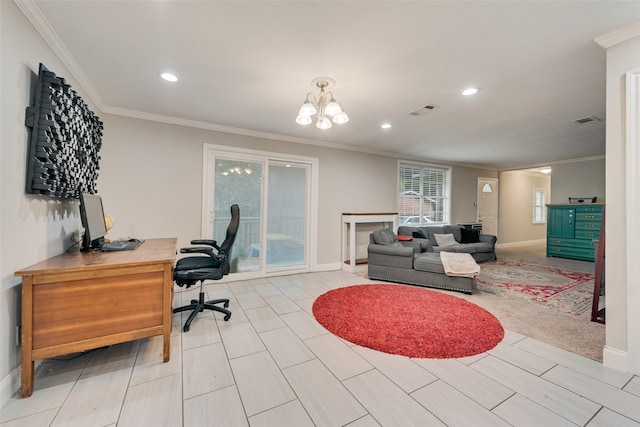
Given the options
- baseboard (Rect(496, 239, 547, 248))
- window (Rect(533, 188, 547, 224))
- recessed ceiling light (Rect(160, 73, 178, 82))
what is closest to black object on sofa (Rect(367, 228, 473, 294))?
recessed ceiling light (Rect(160, 73, 178, 82))

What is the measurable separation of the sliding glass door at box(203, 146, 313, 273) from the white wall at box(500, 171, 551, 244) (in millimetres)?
6555

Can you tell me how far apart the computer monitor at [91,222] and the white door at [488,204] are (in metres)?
8.04

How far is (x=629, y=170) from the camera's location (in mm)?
1745

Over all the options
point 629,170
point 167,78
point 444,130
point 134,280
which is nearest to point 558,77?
point 629,170

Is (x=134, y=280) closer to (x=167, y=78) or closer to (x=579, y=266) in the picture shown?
(x=167, y=78)

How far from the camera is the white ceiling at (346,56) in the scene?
5.41 feet

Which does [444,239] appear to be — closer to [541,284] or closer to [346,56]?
[541,284]

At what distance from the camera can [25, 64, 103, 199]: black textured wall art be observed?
5.52 ft

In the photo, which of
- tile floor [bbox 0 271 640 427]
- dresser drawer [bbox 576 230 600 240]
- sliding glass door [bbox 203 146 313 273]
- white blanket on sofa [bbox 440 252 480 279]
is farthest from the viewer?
dresser drawer [bbox 576 230 600 240]

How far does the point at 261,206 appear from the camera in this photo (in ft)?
13.9

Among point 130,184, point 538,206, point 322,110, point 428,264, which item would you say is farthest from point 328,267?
point 538,206

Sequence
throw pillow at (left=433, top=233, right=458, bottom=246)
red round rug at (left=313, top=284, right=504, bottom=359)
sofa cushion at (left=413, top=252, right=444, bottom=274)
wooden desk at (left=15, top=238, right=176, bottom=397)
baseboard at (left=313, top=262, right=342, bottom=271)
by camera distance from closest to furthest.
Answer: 1. wooden desk at (left=15, top=238, right=176, bottom=397)
2. red round rug at (left=313, top=284, right=504, bottom=359)
3. sofa cushion at (left=413, top=252, right=444, bottom=274)
4. baseboard at (left=313, top=262, right=342, bottom=271)
5. throw pillow at (left=433, top=233, right=458, bottom=246)

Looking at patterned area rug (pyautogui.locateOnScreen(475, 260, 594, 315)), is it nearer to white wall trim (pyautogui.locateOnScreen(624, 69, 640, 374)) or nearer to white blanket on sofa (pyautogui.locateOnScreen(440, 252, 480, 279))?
white blanket on sofa (pyautogui.locateOnScreen(440, 252, 480, 279))

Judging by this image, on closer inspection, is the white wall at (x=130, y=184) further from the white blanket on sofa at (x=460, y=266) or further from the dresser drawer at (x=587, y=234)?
the dresser drawer at (x=587, y=234)
